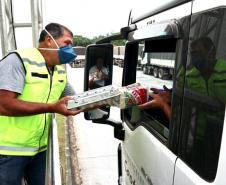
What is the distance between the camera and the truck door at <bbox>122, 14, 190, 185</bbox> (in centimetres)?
171

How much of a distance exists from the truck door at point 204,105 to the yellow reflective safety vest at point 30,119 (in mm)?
1319

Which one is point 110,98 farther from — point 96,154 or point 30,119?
point 96,154

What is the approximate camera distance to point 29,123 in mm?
2727

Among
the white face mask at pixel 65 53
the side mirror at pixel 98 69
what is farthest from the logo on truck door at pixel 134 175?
the white face mask at pixel 65 53

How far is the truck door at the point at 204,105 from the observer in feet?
4.35

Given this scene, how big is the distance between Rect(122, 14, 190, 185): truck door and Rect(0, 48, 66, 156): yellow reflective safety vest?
0.63 meters

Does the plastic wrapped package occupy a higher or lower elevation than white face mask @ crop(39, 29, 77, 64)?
lower

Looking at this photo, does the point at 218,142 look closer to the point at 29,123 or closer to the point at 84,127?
the point at 29,123

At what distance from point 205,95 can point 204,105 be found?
0.13 feet

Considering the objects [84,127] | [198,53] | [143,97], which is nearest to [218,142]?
[198,53]

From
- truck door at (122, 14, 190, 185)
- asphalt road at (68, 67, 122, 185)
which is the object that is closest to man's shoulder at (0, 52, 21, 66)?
truck door at (122, 14, 190, 185)

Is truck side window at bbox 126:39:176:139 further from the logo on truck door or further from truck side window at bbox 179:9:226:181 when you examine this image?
truck side window at bbox 179:9:226:181

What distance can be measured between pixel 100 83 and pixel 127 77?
0.39 metres

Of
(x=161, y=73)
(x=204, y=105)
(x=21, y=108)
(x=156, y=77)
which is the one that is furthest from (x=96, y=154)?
(x=204, y=105)
